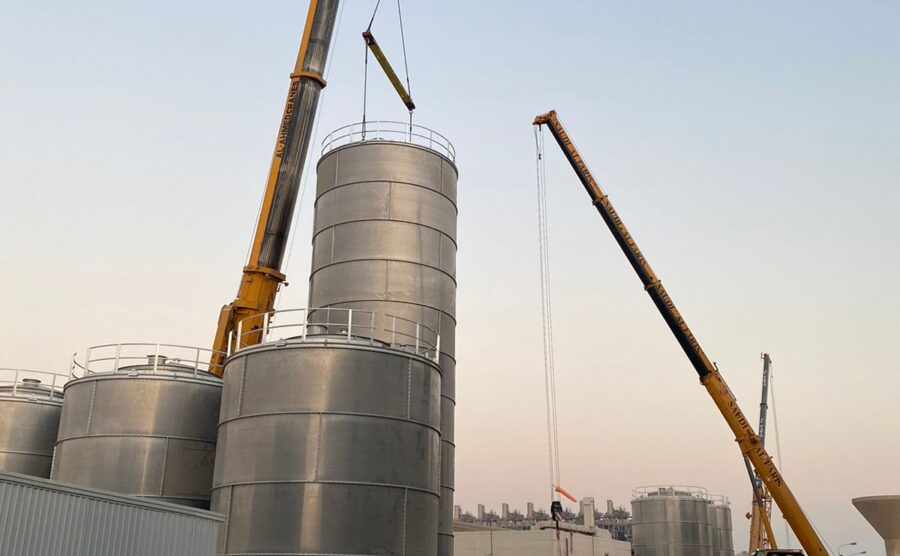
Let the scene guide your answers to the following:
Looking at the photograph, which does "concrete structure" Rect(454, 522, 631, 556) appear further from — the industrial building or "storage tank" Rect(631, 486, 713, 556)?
the industrial building

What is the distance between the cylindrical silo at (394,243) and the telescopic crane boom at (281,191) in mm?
1404

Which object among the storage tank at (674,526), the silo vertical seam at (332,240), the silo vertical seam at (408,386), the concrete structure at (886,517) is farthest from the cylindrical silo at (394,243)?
the storage tank at (674,526)

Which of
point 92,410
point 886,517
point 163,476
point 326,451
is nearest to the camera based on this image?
point 326,451

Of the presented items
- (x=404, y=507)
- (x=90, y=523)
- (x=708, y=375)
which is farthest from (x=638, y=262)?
(x=90, y=523)

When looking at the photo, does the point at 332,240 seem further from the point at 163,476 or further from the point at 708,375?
the point at 708,375

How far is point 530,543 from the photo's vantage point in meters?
58.2

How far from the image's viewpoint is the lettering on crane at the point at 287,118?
29.4 meters

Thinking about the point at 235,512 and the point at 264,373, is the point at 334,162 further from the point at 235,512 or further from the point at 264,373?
the point at 235,512

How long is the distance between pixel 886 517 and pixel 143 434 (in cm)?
2453

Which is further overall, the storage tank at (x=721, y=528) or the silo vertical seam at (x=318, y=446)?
the storage tank at (x=721, y=528)

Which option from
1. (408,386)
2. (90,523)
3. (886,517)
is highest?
(408,386)

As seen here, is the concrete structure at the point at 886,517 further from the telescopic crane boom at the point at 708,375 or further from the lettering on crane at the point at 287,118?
the lettering on crane at the point at 287,118

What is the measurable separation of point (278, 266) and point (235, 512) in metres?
10.8

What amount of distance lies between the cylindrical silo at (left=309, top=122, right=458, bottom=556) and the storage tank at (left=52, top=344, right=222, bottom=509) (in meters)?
5.99
